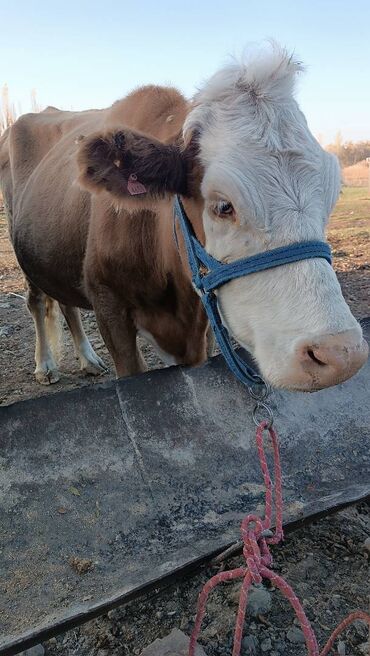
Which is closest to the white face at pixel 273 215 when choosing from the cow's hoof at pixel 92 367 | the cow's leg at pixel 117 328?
the cow's leg at pixel 117 328

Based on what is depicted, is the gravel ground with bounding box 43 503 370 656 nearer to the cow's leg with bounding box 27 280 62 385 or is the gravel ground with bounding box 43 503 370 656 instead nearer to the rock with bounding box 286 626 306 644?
the rock with bounding box 286 626 306 644

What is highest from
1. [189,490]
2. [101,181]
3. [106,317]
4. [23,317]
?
[101,181]

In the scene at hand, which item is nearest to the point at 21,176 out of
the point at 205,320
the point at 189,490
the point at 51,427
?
the point at 205,320

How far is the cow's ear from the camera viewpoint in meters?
2.05

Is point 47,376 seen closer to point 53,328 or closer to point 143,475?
point 53,328

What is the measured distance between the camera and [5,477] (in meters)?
2.34

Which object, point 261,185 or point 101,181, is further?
point 101,181

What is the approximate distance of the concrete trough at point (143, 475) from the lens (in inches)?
85.5

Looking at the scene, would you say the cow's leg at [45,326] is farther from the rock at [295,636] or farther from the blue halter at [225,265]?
the rock at [295,636]

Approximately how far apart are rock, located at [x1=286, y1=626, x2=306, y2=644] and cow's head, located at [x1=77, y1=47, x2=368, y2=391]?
37.6 inches

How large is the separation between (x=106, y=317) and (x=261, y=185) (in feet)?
4.97

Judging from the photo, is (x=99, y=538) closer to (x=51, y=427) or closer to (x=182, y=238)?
(x=51, y=427)

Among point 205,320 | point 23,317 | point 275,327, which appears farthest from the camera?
point 23,317

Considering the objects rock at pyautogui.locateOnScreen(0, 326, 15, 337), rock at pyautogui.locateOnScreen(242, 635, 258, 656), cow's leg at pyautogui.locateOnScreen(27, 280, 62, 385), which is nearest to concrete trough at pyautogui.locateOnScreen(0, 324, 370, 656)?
rock at pyautogui.locateOnScreen(242, 635, 258, 656)
